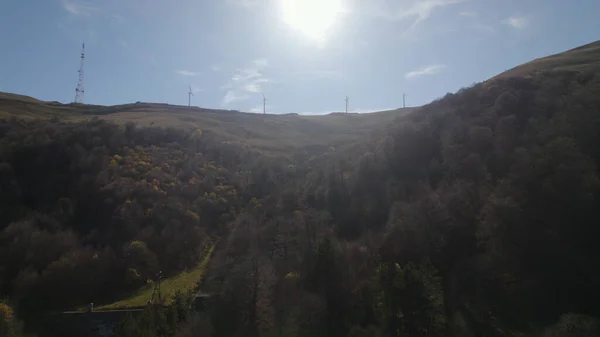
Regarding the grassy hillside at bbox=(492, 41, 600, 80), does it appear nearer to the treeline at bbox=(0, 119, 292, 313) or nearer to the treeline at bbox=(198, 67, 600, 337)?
Result: the treeline at bbox=(198, 67, 600, 337)

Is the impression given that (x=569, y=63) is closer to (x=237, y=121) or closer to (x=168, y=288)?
(x=168, y=288)

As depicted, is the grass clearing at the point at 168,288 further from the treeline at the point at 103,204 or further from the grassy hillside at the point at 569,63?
the grassy hillside at the point at 569,63

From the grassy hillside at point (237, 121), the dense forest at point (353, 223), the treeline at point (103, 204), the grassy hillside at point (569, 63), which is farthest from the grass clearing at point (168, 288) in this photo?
the grassy hillside at point (569, 63)

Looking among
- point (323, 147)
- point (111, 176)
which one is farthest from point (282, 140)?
point (111, 176)

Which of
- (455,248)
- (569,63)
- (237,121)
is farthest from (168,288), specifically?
(237,121)

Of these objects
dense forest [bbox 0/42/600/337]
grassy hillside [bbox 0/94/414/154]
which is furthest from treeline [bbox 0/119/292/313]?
grassy hillside [bbox 0/94/414/154]

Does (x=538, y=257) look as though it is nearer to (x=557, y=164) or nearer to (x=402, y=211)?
(x=557, y=164)
